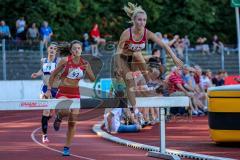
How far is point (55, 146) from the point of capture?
53.5 feet

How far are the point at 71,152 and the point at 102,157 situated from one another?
1.07 m

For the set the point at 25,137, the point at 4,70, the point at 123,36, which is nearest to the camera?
the point at 123,36

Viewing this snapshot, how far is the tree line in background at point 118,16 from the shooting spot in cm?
3991

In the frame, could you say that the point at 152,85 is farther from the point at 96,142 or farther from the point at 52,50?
the point at 52,50

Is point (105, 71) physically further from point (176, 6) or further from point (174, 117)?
point (176, 6)

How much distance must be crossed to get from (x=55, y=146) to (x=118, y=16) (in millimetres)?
27795

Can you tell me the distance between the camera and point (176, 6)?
46.0 meters

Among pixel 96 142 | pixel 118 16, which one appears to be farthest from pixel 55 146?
pixel 118 16

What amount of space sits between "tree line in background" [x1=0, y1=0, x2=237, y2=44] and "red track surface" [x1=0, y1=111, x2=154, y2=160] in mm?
16612

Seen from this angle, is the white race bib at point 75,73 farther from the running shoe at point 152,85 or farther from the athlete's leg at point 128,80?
the running shoe at point 152,85

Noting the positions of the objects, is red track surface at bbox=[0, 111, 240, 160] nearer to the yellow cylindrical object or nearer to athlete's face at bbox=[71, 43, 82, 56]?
the yellow cylindrical object

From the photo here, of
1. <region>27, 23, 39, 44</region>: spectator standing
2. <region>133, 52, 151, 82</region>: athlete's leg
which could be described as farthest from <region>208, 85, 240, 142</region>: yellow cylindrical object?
<region>27, 23, 39, 44</region>: spectator standing

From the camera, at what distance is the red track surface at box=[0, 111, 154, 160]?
1439cm

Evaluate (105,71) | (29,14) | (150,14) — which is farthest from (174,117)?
(150,14)
